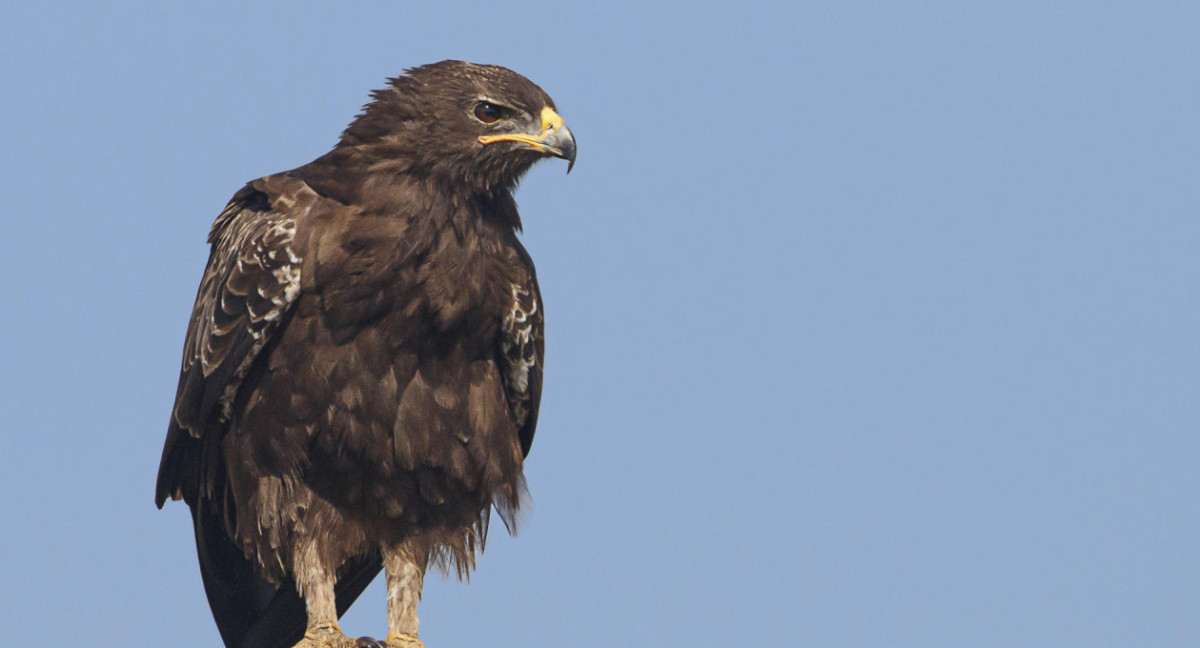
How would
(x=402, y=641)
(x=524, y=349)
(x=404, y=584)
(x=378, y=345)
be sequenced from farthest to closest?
(x=404, y=584) < (x=524, y=349) < (x=402, y=641) < (x=378, y=345)

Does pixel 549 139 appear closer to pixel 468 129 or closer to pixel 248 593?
pixel 468 129

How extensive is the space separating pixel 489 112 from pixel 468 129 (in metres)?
0.17

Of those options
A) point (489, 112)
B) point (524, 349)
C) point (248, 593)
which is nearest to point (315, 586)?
point (248, 593)

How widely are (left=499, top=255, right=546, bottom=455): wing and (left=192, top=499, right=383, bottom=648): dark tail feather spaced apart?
135cm

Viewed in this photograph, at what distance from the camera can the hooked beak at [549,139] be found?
30.2 ft

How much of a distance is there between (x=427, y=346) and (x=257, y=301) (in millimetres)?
996

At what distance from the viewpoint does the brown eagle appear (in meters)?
9.07

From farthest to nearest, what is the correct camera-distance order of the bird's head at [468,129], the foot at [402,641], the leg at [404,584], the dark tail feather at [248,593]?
the dark tail feather at [248,593]
the leg at [404,584]
the foot at [402,641]
the bird's head at [468,129]

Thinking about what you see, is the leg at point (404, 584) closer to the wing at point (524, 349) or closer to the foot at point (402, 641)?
the foot at point (402, 641)

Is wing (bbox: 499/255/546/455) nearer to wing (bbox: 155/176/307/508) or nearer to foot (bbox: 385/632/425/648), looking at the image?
wing (bbox: 155/176/307/508)

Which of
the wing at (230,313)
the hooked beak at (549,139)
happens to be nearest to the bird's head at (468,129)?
the hooked beak at (549,139)

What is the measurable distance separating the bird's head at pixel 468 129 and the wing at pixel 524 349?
690mm

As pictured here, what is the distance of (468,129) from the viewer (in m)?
9.19

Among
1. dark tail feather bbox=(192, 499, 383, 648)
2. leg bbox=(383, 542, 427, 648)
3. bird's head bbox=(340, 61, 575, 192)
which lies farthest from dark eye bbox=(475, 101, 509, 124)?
dark tail feather bbox=(192, 499, 383, 648)
